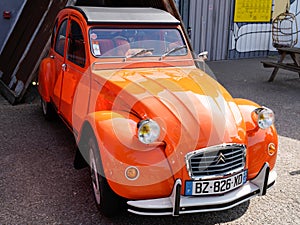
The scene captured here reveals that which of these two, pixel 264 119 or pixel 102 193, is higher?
pixel 264 119

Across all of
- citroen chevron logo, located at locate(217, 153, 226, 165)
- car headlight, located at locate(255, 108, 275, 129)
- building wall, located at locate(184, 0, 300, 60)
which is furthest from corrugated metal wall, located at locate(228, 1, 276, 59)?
citroen chevron logo, located at locate(217, 153, 226, 165)

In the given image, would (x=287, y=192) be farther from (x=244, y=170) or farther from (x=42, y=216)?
(x=42, y=216)

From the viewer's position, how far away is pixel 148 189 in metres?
2.70

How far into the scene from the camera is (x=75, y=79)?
407 cm

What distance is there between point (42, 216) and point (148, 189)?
105 cm

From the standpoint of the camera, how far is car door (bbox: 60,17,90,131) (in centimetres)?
384

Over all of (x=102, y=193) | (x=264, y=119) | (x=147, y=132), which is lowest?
(x=102, y=193)

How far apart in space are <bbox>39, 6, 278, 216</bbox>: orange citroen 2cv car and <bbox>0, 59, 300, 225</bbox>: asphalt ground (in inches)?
12.9

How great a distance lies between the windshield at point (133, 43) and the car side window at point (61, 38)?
86cm

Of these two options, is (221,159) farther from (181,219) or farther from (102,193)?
(102,193)

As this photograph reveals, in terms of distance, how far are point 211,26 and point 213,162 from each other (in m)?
9.32

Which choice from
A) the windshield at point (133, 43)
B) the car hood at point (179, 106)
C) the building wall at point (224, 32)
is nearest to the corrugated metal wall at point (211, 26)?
the building wall at point (224, 32)

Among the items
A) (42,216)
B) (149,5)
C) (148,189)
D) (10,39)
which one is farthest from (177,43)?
(10,39)

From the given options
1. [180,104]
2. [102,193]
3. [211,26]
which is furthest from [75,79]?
[211,26]
